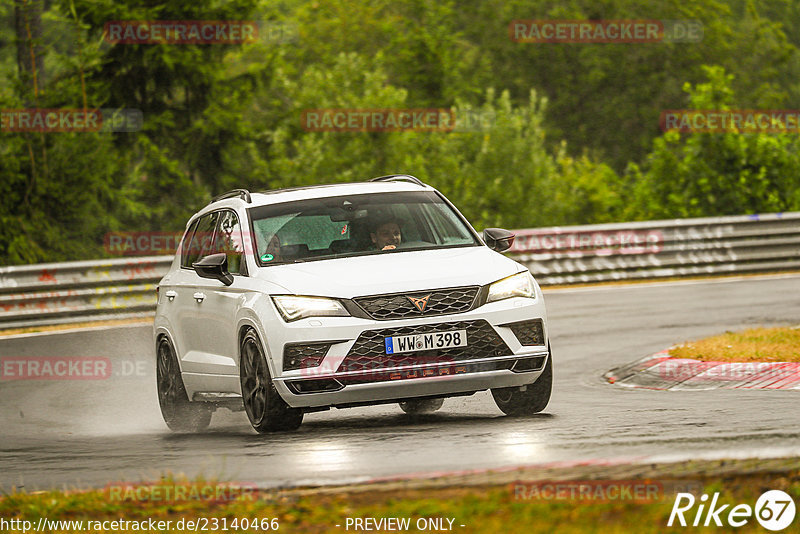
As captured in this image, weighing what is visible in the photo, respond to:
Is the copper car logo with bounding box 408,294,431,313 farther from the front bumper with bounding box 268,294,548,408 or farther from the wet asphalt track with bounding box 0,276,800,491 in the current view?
the wet asphalt track with bounding box 0,276,800,491

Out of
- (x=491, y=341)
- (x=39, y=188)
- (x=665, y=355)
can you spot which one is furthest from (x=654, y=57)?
(x=491, y=341)

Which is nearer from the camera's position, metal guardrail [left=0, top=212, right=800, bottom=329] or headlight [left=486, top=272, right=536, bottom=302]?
headlight [left=486, top=272, right=536, bottom=302]

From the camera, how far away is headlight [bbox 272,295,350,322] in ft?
29.3

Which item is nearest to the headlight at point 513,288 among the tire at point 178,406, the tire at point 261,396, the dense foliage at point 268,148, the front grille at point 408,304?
the front grille at point 408,304

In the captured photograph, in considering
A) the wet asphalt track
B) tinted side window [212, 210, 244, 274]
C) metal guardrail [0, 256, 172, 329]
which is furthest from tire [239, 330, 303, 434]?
metal guardrail [0, 256, 172, 329]

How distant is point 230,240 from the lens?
10.4 meters

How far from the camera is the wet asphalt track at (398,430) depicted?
7.39 meters

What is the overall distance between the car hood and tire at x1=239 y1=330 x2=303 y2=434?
0.50 meters

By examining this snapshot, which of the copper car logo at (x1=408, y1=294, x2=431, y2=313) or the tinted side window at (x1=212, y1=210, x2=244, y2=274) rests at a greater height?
the tinted side window at (x1=212, y1=210, x2=244, y2=274)

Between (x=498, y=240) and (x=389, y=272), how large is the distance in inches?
51.7

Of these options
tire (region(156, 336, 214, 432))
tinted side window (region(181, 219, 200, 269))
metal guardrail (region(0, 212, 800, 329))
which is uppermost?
tinted side window (region(181, 219, 200, 269))

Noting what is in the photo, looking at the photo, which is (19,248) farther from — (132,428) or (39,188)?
(132,428)

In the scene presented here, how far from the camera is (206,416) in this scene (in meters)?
11.2

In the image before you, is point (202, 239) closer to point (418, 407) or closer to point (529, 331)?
point (418, 407)
